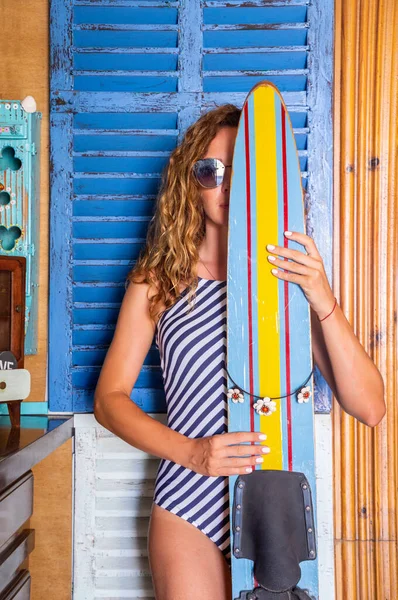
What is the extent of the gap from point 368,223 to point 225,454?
0.96m

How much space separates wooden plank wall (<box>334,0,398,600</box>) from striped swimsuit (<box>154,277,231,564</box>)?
23.6 inches

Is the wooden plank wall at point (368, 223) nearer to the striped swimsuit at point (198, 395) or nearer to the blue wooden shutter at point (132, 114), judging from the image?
the blue wooden shutter at point (132, 114)

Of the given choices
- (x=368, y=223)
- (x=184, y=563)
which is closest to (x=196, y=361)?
(x=184, y=563)

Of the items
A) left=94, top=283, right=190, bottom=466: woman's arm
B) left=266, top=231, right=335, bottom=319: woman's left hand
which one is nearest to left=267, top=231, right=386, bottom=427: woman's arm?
left=266, top=231, right=335, bottom=319: woman's left hand

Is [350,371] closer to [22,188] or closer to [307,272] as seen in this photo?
[307,272]

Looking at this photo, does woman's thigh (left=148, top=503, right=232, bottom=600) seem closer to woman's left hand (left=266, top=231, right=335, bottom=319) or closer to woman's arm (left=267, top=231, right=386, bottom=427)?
woman's arm (left=267, top=231, right=386, bottom=427)

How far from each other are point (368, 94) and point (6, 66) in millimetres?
1197

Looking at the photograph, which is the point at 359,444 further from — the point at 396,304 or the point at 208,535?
the point at 208,535

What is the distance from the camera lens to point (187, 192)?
154cm

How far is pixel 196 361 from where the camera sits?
1399mm

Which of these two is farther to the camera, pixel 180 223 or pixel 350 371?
pixel 180 223

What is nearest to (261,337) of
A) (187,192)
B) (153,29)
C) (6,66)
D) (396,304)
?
(187,192)

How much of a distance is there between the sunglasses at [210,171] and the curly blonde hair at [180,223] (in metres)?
0.04

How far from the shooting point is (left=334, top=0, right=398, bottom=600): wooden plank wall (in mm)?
1834
